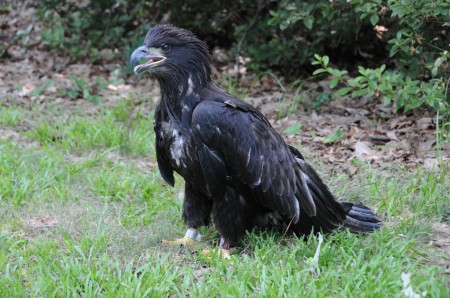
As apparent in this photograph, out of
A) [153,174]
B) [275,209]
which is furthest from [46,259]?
[153,174]

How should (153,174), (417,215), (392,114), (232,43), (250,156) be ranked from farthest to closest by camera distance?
(232,43)
(392,114)
(153,174)
(417,215)
(250,156)

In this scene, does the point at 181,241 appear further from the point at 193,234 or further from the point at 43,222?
the point at 43,222

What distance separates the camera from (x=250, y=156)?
4.18 meters

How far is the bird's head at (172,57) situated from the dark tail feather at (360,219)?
4.67 feet

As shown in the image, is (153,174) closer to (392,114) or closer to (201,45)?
(201,45)

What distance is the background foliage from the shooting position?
18.6ft

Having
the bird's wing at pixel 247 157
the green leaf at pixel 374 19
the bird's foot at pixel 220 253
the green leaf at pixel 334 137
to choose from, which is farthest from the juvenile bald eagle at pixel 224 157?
the green leaf at pixel 374 19

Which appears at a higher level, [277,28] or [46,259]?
[277,28]

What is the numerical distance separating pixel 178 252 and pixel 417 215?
1774mm

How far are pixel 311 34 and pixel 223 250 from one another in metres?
4.13

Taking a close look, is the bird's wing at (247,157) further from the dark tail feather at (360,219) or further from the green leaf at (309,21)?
the green leaf at (309,21)

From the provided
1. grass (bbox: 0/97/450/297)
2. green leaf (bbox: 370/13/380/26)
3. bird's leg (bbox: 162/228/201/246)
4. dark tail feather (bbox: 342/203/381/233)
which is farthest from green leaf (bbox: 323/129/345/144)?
bird's leg (bbox: 162/228/201/246)

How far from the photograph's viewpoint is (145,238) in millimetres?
4543

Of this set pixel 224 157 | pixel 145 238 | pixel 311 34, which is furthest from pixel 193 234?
pixel 311 34
